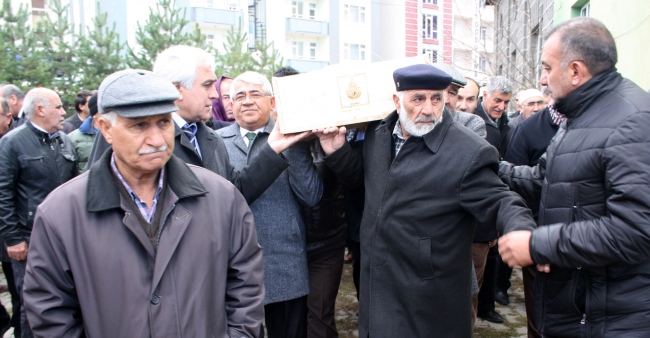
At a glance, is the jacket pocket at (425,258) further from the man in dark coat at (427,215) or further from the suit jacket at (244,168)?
the suit jacket at (244,168)

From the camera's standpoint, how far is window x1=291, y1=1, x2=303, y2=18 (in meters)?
39.0

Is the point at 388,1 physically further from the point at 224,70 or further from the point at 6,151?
the point at 6,151

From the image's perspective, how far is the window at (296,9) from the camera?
128 feet

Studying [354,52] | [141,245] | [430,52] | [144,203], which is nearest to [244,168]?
[144,203]

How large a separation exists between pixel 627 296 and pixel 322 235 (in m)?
2.13

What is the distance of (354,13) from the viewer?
134 feet

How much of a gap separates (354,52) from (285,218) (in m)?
38.6

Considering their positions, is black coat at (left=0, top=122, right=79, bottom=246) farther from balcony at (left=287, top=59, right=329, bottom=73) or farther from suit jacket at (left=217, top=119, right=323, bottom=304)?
balcony at (left=287, top=59, right=329, bottom=73)

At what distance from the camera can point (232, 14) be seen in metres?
34.6

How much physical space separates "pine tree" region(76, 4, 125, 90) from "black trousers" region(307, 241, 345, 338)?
1527 cm

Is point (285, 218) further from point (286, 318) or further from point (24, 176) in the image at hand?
point (24, 176)

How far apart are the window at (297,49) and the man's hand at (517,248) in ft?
124

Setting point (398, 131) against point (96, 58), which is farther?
point (96, 58)

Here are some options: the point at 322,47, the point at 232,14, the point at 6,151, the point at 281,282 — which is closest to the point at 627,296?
the point at 281,282
